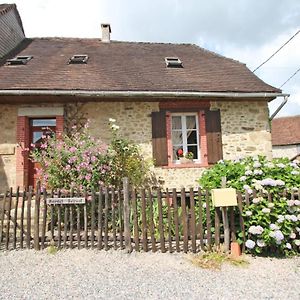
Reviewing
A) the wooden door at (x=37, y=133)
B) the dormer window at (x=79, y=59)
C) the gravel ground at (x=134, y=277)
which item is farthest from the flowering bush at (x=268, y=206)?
the dormer window at (x=79, y=59)

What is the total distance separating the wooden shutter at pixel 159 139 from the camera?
7559mm

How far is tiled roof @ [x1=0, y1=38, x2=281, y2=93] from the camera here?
7555mm

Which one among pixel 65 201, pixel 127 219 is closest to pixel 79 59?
pixel 65 201

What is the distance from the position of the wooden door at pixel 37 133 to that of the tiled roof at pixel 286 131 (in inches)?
831

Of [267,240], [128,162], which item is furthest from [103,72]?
A: [267,240]

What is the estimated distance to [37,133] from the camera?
7680 mm

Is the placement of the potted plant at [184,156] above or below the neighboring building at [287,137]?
below

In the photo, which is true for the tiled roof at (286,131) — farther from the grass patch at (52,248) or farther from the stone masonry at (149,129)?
the grass patch at (52,248)

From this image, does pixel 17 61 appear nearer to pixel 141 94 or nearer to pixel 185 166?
pixel 141 94

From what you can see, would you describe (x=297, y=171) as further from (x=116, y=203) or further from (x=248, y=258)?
(x=116, y=203)

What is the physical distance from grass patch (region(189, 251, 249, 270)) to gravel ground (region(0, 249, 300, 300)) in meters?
0.11

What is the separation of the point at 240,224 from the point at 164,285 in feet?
5.58

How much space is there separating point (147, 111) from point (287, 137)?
19670 millimetres

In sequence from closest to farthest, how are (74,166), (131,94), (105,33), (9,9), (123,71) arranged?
(74,166) < (131,94) < (123,71) < (9,9) < (105,33)
